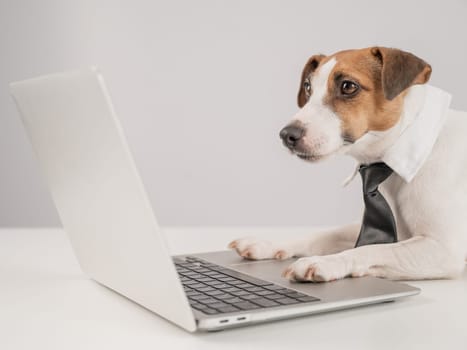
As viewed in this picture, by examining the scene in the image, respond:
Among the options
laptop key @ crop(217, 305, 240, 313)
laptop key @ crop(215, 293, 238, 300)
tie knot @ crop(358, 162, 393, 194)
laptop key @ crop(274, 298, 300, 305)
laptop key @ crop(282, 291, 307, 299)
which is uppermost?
laptop key @ crop(217, 305, 240, 313)

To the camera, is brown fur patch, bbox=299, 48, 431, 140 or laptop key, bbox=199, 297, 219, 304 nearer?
laptop key, bbox=199, 297, 219, 304

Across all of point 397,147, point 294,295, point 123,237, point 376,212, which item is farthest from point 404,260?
point 123,237

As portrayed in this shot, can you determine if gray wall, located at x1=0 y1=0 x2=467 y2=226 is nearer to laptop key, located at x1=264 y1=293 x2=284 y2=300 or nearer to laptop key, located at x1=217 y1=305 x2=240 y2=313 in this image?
laptop key, located at x1=264 y1=293 x2=284 y2=300

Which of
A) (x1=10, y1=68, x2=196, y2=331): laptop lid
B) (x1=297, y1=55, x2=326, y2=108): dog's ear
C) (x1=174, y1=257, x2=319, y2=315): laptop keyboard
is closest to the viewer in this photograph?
(x1=10, y1=68, x2=196, y2=331): laptop lid

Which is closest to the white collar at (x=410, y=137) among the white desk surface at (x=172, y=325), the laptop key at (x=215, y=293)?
the white desk surface at (x=172, y=325)

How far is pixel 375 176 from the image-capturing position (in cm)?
147

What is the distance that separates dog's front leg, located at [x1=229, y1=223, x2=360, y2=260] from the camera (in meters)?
1.48

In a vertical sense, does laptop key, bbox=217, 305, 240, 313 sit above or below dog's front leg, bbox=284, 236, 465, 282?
above

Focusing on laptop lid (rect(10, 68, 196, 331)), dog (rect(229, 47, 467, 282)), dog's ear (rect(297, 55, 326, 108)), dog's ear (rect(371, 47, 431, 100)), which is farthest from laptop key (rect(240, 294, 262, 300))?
dog's ear (rect(297, 55, 326, 108))

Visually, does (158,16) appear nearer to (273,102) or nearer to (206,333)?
(273,102)

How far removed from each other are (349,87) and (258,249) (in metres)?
0.41

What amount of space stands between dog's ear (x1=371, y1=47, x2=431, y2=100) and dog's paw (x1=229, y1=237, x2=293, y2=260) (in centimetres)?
40

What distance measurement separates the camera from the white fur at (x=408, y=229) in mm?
1286

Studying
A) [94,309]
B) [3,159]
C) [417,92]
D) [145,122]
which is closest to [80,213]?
[94,309]
